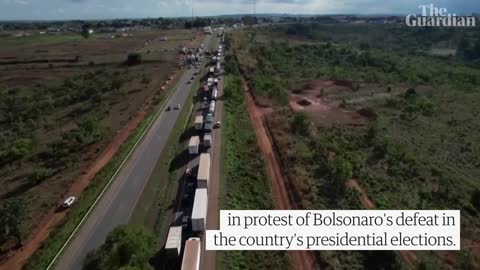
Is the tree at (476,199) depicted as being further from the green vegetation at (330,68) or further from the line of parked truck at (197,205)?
the green vegetation at (330,68)

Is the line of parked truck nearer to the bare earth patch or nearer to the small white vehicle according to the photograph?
the small white vehicle

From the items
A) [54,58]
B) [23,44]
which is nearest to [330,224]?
[54,58]

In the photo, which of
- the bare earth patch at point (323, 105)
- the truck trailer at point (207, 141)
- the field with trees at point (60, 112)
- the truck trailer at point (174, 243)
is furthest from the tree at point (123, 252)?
the bare earth patch at point (323, 105)

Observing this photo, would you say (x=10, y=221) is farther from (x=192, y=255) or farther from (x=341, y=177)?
(x=341, y=177)

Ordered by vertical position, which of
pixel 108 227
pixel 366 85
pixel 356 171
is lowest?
pixel 108 227

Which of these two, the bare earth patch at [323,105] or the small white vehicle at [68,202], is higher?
the bare earth patch at [323,105]

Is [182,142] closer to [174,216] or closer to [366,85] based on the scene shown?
[174,216]
